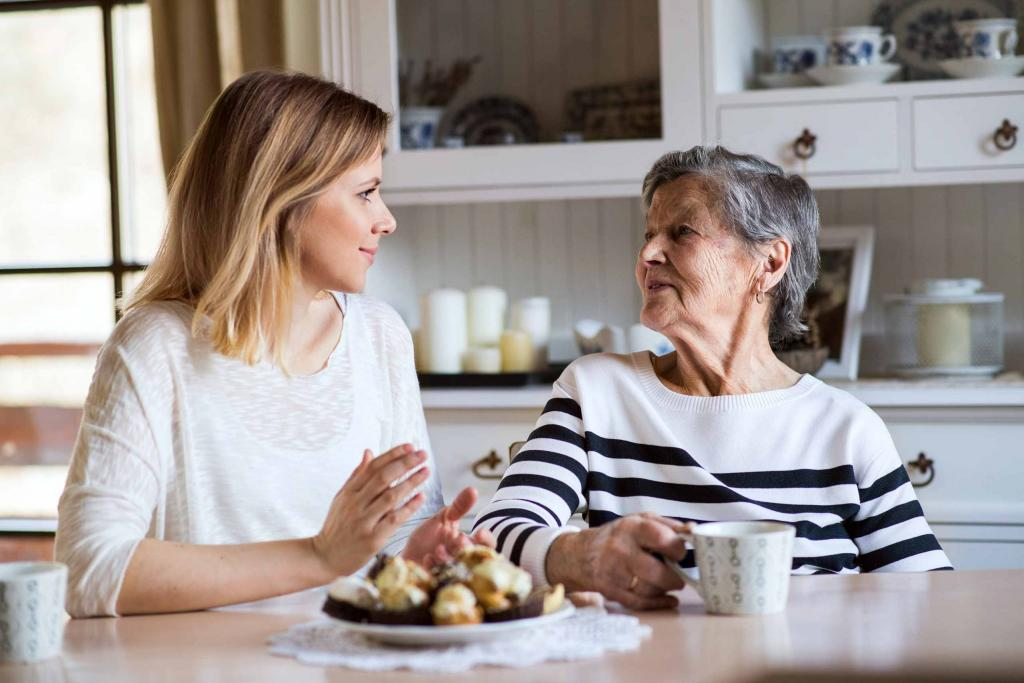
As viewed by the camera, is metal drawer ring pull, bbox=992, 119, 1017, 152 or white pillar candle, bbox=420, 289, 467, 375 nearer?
metal drawer ring pull, bbox=992, 119, 1017, 152

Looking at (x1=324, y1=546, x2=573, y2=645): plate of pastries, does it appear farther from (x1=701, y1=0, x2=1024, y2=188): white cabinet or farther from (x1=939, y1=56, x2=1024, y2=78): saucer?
(x1=939, y1=56, x2=1024, y2=78): saucer

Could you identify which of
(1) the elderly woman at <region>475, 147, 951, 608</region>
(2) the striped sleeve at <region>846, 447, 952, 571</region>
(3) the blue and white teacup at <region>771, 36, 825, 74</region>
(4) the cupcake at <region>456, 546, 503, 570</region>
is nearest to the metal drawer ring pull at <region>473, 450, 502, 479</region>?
(1) the elderly woman at <region>475, 147, 951, 608</region>

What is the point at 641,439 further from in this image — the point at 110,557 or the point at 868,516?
the point at 110,557

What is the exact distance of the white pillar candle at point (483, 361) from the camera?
2811 mm

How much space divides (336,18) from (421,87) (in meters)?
0.25

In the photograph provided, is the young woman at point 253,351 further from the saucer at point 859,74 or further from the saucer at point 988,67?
the saucer at point 988,67

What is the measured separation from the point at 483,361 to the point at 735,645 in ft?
5.83

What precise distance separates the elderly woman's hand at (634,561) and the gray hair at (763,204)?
0.62m

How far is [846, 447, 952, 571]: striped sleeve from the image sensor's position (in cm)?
155

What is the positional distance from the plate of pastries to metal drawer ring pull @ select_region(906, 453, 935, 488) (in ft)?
5.28

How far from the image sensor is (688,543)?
61.8 inches

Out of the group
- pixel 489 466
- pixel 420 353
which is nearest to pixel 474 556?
pixel 489 466

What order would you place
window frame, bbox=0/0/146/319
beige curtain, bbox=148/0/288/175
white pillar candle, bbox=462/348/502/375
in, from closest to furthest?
white pillar candle, bbox=462/348/502/375
beige curtain, bbox=148/0/288/175
window frame, bbox=0/0/146/319

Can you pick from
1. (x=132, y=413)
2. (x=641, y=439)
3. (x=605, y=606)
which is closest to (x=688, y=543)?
(x=641, y=439)
